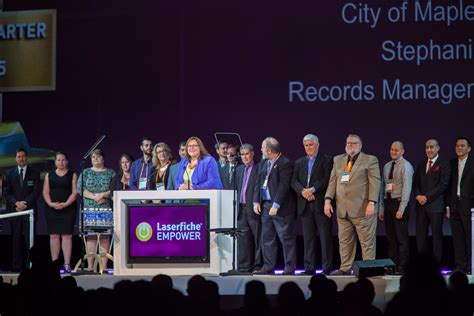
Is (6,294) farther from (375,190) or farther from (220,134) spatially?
(220,134)

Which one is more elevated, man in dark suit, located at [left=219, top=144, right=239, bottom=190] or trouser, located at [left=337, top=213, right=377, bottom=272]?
man in dark suit, located at [left=219, top=144, right=239, bottom=190]

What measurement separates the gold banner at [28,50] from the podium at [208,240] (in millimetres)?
3808

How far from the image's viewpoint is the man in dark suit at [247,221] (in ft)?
34.6

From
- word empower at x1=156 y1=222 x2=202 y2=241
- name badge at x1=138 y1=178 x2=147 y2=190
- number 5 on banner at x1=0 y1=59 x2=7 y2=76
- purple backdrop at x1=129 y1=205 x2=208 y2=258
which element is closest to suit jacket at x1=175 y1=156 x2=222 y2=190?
purple backdrop at x1=129 y1=205 x2=208 y2=258

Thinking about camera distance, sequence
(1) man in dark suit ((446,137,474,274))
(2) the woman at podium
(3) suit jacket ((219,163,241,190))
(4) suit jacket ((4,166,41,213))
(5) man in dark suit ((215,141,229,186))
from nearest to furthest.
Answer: (2) the woman at podium, (1) man in dark suit ((446,137,474,274)), (3) suit jacket ((219,163,241,190)), (5) man in dark suit ((215,141,229,186)), (4) suit jacket ((4,166,41,213))

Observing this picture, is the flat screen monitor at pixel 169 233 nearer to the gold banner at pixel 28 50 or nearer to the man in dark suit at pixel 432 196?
the man in dark suit at pixel 432 196

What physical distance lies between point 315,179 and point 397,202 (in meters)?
0.98

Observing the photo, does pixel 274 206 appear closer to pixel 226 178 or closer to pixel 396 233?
pixel 226 178

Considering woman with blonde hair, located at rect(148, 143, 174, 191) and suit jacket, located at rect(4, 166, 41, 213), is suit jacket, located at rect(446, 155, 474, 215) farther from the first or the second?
suit jacket, located at rect(4, 166, 41, 213)

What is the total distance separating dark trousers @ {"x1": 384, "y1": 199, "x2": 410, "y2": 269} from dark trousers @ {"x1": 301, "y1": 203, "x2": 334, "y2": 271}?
755mm

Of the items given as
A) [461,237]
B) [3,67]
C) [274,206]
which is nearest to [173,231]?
[274,206]

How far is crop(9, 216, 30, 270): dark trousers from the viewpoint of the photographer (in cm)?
1132

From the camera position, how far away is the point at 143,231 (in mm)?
9562

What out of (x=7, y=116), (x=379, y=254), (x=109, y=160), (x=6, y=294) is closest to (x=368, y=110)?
(x=379, y=254)
